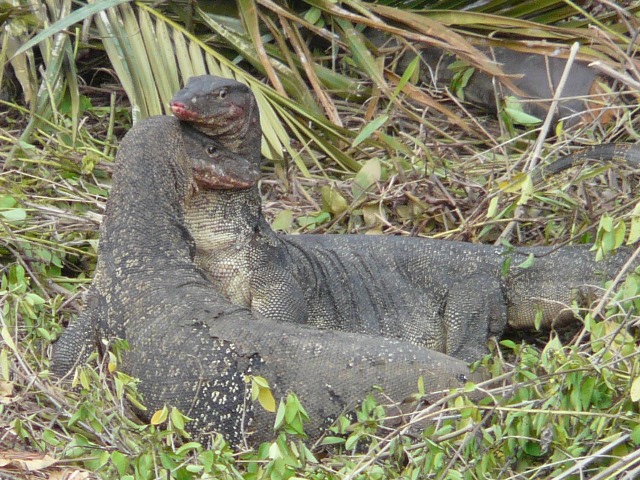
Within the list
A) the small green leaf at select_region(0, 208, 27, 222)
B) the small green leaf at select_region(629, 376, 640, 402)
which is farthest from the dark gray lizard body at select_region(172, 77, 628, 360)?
the small green leaf at select_region(629, 376, 640, 402)

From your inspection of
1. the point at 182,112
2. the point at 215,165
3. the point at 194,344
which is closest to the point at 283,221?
the point at 215,165

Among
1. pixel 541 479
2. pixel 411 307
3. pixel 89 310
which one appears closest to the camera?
pixel 541 479

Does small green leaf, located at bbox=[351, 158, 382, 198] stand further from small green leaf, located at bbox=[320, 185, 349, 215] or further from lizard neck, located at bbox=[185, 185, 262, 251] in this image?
lizard neck, located at bbox=[185, 185, 262, 251]

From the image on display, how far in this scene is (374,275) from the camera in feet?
20.5

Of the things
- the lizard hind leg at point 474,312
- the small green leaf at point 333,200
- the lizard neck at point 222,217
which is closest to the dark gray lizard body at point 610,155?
the lizard hind leg at point 474,312

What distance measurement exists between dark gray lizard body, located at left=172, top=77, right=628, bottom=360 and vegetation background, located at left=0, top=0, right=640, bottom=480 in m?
0.19

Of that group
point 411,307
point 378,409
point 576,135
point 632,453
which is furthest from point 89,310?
point 576,135

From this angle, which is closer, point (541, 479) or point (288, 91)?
point (541, 479)

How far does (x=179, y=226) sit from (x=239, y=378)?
34.9 inches

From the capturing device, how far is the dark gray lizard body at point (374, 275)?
563 cm

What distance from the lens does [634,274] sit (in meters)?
4.21

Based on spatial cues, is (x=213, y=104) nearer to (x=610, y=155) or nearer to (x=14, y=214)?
(x=14, y=214)

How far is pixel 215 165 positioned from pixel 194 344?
1.20 meters

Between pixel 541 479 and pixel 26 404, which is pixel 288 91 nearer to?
pixel 26 404
